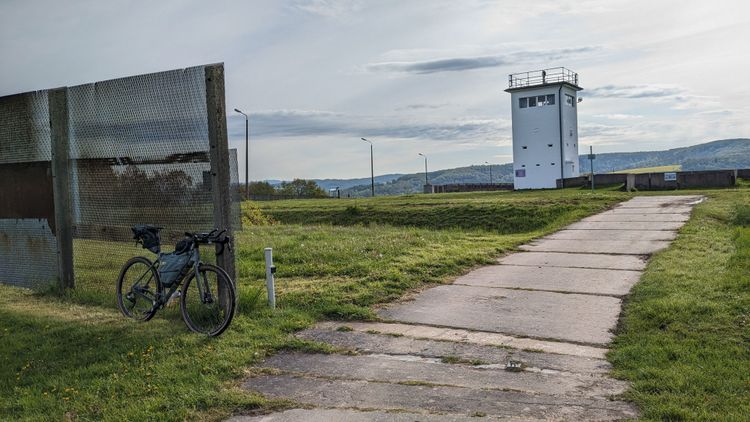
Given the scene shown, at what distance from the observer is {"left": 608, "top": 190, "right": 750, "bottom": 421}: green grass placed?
440 centimetres

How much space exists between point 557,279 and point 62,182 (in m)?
7.10

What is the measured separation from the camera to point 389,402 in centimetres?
466

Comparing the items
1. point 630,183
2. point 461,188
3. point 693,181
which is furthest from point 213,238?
point 461,188

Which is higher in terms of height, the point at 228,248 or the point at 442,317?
the point at 228,248

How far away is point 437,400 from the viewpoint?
466 cm

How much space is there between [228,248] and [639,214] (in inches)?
600

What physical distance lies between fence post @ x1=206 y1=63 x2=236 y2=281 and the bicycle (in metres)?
0.16

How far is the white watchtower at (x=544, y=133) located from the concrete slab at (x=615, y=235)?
131 ft

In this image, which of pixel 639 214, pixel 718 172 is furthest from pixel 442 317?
pixel 718 172

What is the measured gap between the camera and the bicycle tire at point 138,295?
23.9 ft

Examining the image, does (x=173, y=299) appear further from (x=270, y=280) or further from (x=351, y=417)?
(x=351, y=417)

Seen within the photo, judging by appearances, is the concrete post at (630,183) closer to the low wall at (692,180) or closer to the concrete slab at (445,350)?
the low wall at (692,180)

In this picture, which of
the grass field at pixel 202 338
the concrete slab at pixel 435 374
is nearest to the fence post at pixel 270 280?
the grass field at pixel 202 338

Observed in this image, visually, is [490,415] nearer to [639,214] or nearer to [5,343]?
[5,343]
